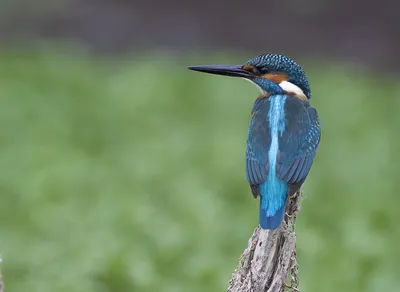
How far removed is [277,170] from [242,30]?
995 centimetres

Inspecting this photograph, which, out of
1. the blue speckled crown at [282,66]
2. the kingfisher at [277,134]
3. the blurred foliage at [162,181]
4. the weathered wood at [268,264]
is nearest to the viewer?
the weathered wood at [268,264]

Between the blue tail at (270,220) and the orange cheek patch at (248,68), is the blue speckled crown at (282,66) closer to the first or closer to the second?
the orange cheek patch at (248,68)

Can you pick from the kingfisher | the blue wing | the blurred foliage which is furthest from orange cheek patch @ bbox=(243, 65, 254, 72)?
the blurred foliage

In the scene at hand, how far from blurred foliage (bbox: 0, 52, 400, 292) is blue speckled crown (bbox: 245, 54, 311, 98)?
6.50 feet

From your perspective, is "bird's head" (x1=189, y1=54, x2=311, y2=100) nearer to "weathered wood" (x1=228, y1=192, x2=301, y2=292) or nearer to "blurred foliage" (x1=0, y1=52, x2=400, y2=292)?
"weathered wood" (x1=228, y1=192, x2=301, y2=292)

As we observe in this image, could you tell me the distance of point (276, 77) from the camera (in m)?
4.04

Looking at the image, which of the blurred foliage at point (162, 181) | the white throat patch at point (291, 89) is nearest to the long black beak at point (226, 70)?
the white throat patch at point (291, 89)

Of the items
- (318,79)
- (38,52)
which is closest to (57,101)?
(38,52)

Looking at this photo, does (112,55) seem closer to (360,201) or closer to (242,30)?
(242,30)

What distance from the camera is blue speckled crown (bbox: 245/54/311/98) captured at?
4016 mm

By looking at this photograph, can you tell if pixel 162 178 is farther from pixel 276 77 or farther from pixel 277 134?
pixel 277 134

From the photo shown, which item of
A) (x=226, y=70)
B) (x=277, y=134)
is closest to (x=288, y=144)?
(x=277, y=134)

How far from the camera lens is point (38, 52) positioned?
11.6 m

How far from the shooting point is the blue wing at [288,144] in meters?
3.62
